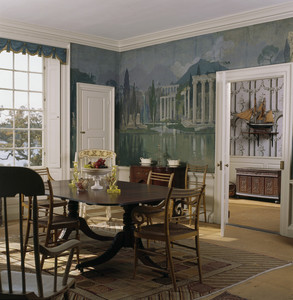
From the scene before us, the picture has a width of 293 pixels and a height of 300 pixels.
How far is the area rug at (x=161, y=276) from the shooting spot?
3863 mm

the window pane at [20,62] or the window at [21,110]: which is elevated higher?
the window pane at [20,62]

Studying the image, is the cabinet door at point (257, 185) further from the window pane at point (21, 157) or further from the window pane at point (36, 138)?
the window pane at point (21, 157)

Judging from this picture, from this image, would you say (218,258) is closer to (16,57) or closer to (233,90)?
(16,57)

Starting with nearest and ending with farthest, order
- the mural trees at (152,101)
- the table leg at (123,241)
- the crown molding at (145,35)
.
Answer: the table leg at (123,241), the crown molding at (145,35), the mural trees at (152,101)

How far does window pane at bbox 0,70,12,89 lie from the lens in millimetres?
7460

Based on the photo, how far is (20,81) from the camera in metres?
7.70

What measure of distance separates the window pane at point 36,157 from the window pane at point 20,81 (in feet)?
4.00

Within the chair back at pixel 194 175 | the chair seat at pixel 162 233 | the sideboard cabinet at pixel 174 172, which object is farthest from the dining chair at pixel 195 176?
the chair seat at pixel 162 233

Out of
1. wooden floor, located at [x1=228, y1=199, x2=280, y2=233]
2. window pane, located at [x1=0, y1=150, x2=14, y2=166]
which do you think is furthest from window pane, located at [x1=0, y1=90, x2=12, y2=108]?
wooden floor, located at [x1=228, y1=199, x2=280, y2=233]

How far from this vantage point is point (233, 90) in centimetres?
1145

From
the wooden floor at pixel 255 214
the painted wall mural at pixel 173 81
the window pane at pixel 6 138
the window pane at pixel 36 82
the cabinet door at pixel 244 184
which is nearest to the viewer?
the painted wall mural at pixel 173 81

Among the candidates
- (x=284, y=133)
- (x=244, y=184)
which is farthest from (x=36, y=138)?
(x=244, y=184)

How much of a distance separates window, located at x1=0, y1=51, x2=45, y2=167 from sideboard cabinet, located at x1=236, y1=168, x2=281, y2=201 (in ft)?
17.2

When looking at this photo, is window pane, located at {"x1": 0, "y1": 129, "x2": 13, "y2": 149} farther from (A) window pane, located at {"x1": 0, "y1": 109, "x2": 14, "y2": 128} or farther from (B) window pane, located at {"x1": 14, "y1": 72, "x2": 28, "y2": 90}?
(B) window pane, located at {"x1": 14, "y1": 72, "x2": 28, "y2": 90}
